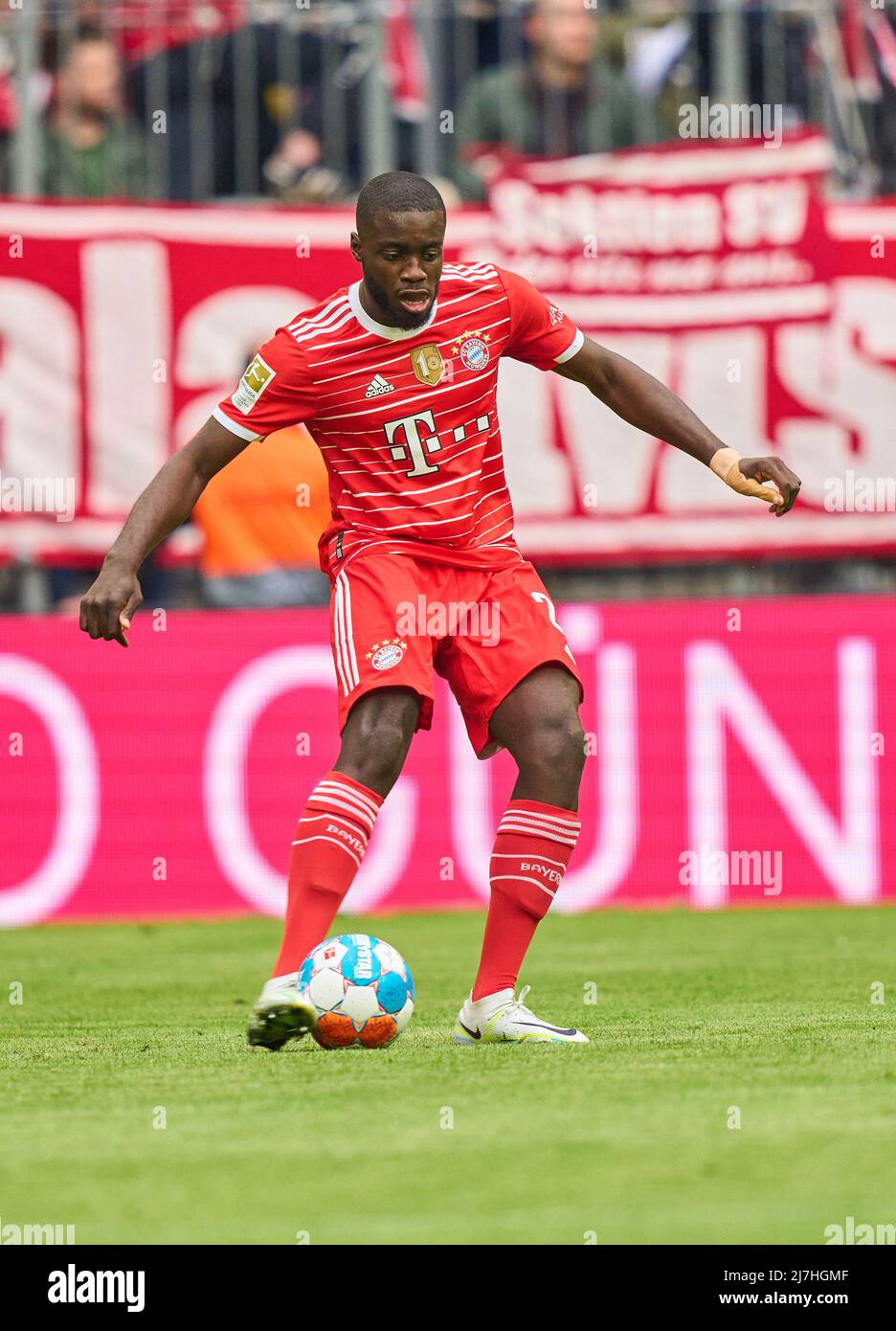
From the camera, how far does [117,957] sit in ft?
31.5

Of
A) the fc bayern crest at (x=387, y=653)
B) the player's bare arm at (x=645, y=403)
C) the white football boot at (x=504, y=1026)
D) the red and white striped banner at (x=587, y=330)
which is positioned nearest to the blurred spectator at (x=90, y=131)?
the red and white striped banner at (x=587, y=330)

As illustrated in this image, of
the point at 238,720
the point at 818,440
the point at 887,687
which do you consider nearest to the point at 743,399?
the point at 818,440

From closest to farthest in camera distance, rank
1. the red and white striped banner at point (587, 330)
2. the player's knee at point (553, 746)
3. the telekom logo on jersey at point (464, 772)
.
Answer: the player's knee at point (553, 746) < the telekom logo on jersey at point (464, 772) < the red and white striped banner at point (587, 330)

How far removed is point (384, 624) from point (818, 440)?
6.21 meters

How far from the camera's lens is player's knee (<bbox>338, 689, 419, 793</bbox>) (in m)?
5.94

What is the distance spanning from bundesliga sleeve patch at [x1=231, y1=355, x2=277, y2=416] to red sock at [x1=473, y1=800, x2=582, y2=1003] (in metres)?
1.28

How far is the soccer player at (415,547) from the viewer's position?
595 cm

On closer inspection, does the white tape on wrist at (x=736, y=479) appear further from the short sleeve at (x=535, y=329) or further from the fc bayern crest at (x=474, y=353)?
the fc bayern crest at (x=474, y=353)

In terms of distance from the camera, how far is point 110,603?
581cm

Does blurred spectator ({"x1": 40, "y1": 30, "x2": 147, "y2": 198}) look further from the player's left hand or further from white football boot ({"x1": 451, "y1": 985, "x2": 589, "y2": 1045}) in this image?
white football boot ({"x1": 451, "y1": 985, "x2": 589, "y2": 1045})

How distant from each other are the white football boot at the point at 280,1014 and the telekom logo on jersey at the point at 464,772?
17.8 ft

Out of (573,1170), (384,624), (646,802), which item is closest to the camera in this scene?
(573,1170)

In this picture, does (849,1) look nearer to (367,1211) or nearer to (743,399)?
(743,399)

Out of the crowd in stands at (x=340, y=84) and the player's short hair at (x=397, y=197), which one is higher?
the crowd in stands at (x=340, y=84)
